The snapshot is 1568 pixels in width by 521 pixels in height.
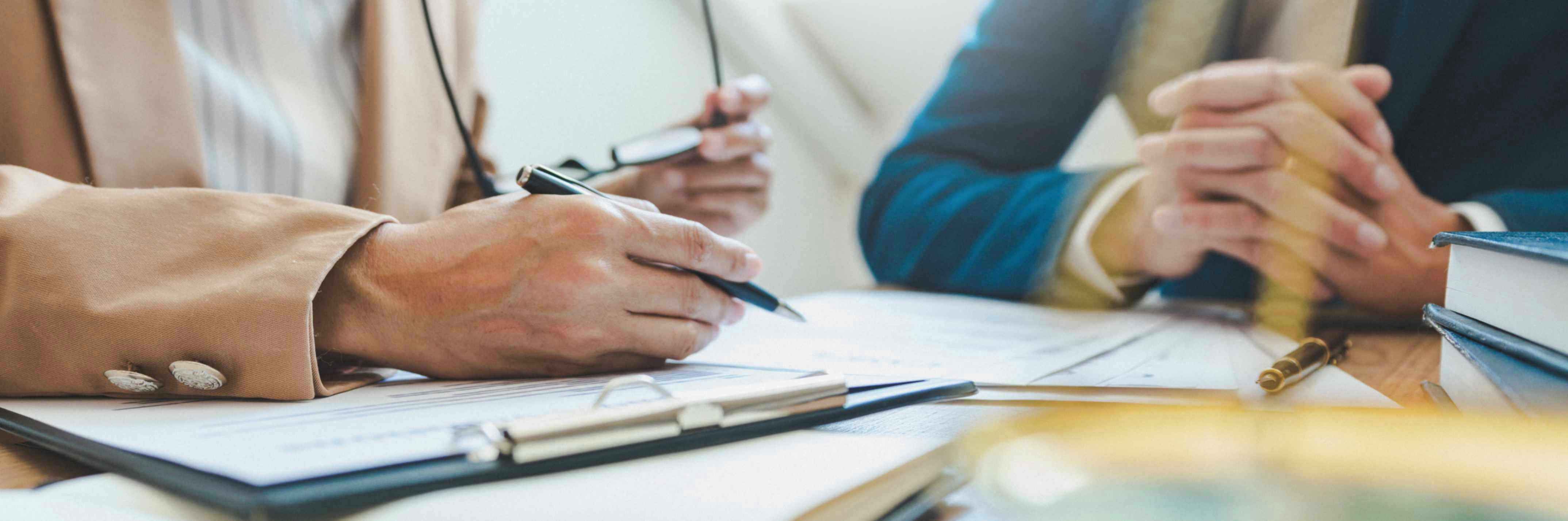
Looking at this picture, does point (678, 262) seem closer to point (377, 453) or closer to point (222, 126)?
point (377, 453)

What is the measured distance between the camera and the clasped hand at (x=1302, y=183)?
1.49 feet

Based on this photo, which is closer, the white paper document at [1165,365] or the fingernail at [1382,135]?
the white paper document at [1165,365]

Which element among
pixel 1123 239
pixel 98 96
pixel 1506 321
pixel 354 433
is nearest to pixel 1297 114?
pixel 1123 239

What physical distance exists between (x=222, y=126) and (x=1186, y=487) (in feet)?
1.92

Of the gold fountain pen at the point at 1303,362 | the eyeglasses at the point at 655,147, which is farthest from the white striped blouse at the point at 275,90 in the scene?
the gold fountain pen at the point at 1303,362

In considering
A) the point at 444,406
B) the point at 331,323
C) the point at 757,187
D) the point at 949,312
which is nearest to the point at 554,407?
the point at 444,406

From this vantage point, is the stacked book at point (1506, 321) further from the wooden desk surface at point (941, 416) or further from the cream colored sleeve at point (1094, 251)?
the cream colored sleeve at point (1094, 251)

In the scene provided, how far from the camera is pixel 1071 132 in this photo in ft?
2.80

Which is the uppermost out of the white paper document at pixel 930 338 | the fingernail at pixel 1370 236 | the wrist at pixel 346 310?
the wrist at pixel 346 310

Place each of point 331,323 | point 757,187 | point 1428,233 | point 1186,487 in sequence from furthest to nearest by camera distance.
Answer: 1. point 757,187
2. point 1428,233
3. point 331,323
4. point 1186,487

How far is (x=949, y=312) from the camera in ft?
1.74

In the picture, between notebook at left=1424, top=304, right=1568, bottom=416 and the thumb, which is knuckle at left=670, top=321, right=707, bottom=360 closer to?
notebook at left=1424, top=304, right=1568, bottom=416

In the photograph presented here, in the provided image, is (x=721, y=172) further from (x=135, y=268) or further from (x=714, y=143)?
(x=135, y=268)

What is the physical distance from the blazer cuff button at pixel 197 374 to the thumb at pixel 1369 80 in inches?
21.8
